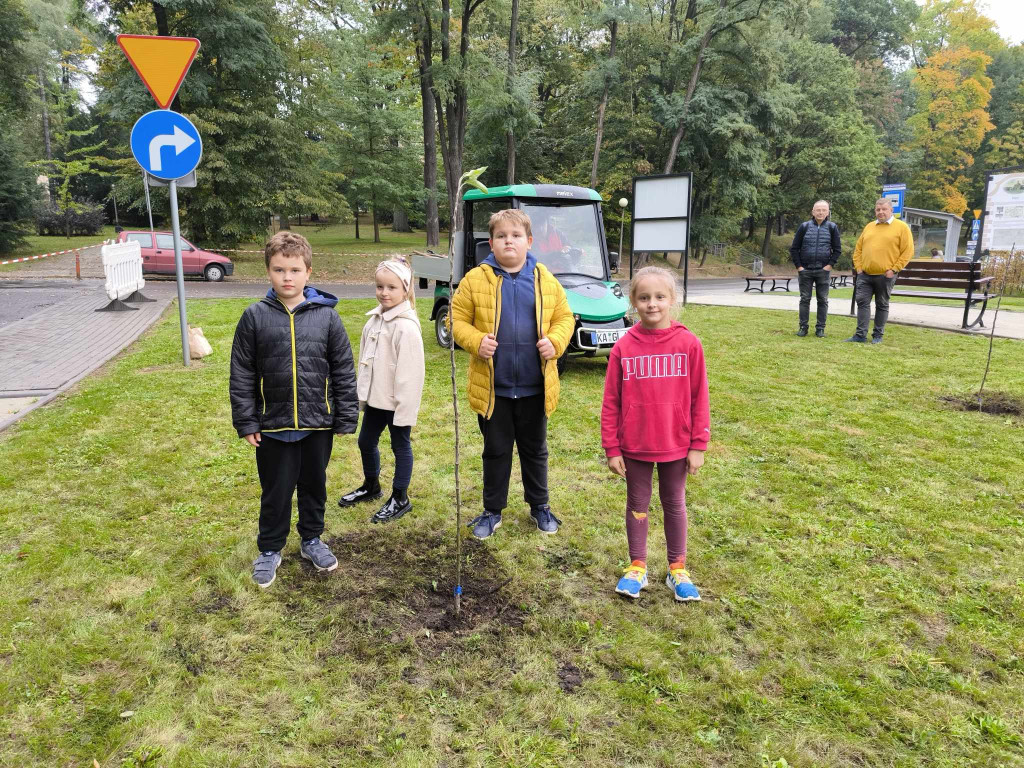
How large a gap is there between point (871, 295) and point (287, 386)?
949 centimetres

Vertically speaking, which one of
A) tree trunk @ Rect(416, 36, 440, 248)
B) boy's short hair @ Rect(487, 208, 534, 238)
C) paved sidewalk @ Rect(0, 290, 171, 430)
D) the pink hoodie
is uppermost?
tree trunk @ Rect(416, 36, 440, 248)

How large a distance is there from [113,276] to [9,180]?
58.9ft

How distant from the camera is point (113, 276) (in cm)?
1197

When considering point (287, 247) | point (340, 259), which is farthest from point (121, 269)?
point (340, 259)

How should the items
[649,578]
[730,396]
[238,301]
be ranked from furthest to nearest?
1. [238,301]
2. [730,396]
3. [649,578]

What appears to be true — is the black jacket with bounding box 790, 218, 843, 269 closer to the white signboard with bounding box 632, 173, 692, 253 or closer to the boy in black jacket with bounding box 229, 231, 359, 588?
the white signboard with bounding box 632, 173, 692, 253

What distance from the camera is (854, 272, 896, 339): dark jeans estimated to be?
9594 mm

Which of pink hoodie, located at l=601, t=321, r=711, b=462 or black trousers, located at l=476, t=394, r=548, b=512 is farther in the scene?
black trousers, located at l=476, t=394, r=548, b=512

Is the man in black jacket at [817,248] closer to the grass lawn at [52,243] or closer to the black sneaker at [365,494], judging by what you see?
the black sneaker at [365,494]

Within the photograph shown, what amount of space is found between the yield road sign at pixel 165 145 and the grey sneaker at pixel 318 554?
524 cm

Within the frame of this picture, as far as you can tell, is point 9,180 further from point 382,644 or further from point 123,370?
point 382,644

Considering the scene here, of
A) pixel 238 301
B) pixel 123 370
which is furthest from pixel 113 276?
pixel 123 370

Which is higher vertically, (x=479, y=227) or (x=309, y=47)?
(x=309, y=47)

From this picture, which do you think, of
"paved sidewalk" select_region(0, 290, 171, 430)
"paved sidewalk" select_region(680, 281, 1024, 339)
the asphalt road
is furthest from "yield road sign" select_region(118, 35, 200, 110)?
"paved sidewalk" select_region(680, 281, 1024, 339)
